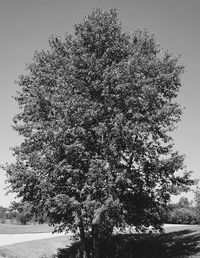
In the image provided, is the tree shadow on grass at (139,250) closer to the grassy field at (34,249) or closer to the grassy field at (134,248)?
the grassy field at (134,248)

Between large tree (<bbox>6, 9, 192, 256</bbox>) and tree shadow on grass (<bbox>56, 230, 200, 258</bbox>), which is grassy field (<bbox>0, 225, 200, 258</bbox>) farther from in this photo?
large tree (<bbox>6, 9, 192, 256</bbox>)

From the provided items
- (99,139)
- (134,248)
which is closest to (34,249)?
(134,248)

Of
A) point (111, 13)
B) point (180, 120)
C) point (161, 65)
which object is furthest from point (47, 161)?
point (111, 13)

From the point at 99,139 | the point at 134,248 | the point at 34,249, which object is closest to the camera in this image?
the point at 99,139

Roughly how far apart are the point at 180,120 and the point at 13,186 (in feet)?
34.3

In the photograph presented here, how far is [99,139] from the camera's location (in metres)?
17.8

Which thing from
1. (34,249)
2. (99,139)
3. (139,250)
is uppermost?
(99,139)


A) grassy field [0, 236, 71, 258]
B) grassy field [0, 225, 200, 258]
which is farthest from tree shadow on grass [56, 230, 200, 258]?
grassy field [0, 236, 71, 258]

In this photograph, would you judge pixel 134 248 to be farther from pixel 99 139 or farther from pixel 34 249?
pixel 99 139

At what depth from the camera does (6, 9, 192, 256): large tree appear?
16891 millimetres

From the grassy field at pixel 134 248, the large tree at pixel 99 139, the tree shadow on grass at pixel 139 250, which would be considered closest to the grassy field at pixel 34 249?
the grassy field at pixel 134 248

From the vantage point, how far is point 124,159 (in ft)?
59.3

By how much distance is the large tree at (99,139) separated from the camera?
1689cm

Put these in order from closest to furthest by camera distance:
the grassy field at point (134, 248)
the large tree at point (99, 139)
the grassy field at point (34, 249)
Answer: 1. the large tree at point (99, 139)
2. the grassy field at point (134, 248)
3. the grassy field at point (34, 249)
